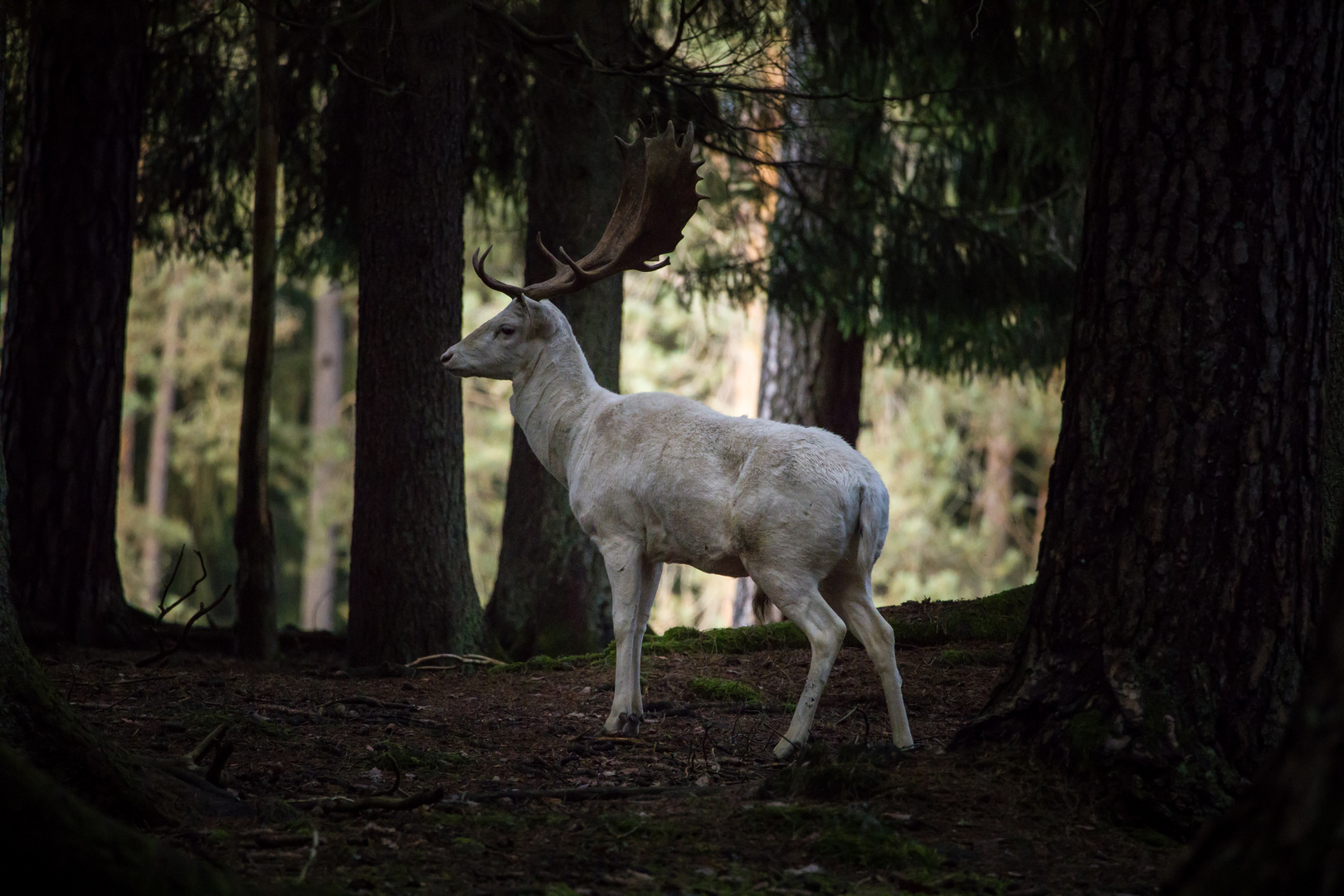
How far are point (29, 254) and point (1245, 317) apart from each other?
26.8 ft

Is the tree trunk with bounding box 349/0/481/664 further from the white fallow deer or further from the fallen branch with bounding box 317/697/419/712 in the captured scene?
the fallen branch with bounding box 317/697/419/712

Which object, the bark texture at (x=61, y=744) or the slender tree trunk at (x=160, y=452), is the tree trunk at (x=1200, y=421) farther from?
the slender tree trunk at (x=160, y=452)

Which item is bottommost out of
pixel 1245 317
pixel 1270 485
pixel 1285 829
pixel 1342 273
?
pixel 1285 829

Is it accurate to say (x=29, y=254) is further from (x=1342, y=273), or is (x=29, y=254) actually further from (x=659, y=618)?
(x=659, y=618)

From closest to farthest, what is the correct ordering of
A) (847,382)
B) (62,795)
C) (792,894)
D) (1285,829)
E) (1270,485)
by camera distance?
(1285,829), (62,795), (792,894), (1270,485), (847,382)

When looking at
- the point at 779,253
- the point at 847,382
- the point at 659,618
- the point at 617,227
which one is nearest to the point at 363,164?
the point at 617,227

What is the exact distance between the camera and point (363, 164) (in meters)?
8.70

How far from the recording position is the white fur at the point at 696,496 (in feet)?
18.8

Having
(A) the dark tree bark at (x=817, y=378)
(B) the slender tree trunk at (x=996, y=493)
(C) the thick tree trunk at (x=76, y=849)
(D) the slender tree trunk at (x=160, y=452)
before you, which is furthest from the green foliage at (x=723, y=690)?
(D) the slender tree trunk at (x=160, y=452)

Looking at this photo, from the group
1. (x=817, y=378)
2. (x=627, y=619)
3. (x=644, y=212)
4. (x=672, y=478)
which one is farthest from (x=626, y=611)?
(x=817, y=378)

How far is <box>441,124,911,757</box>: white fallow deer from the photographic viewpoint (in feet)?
18.9

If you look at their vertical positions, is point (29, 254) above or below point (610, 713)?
above

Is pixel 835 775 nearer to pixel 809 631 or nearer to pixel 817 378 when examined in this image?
pixel 809 631

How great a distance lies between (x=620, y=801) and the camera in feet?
15.5
